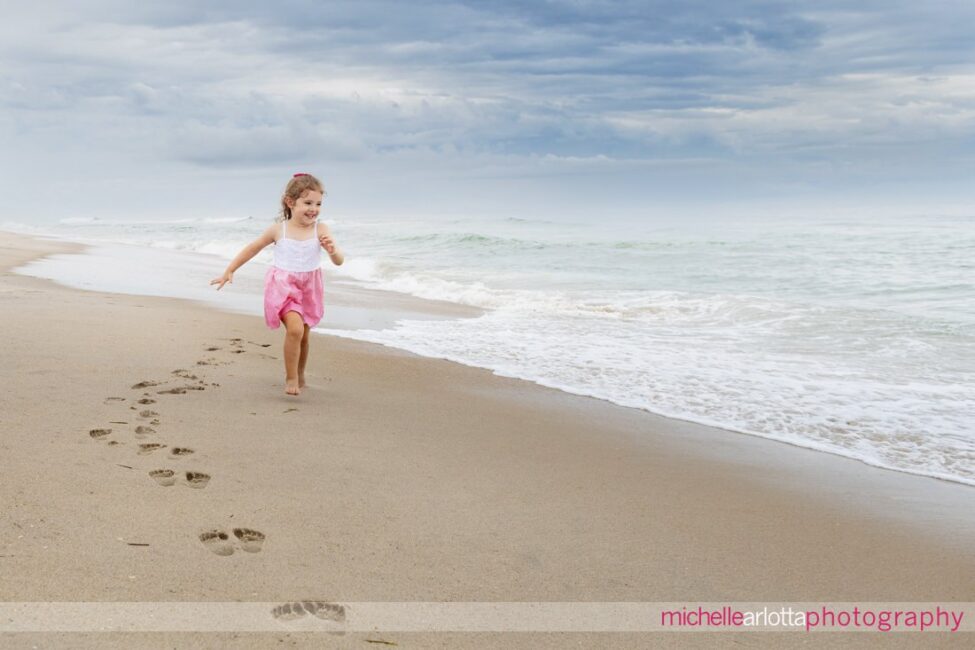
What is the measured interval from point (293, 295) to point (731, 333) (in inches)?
256

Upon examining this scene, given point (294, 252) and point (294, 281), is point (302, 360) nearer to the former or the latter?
point (294, 281)

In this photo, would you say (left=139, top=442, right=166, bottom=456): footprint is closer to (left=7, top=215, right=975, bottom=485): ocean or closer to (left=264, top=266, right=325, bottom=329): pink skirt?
(left=264, top=266, right=325, bottom=329): pink skirt

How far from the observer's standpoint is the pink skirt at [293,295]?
239 inches

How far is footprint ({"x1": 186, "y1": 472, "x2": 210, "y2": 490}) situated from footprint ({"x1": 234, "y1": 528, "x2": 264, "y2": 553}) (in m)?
0.54

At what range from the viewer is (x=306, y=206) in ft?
19.7

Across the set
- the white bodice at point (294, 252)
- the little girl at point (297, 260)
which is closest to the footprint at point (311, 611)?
the little girl at point (297, 260)

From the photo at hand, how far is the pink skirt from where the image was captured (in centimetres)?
607

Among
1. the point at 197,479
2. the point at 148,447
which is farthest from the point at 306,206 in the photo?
the point at 197,479

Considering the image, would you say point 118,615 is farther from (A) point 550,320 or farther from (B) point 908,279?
(B) point 908,279

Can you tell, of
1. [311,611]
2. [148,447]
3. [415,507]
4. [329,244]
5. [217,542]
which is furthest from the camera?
[329,244]

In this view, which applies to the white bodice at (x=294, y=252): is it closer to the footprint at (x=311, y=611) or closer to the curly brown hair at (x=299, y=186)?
the curly brown hair at (x=299, y=186)

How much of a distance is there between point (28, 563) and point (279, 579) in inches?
32.1

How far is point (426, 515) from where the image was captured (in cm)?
366

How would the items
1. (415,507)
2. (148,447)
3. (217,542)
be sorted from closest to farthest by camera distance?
(217,542), (415,507), (148,447)
